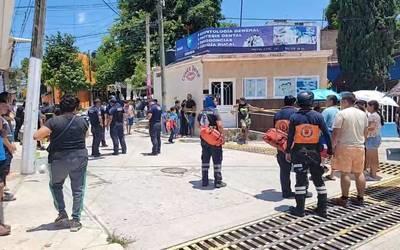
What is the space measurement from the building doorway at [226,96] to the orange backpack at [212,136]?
1027 cm

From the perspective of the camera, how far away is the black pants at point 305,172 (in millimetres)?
6324

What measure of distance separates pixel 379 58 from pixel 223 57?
13.0 m

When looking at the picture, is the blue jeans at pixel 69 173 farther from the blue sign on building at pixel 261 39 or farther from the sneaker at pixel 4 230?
the blue sign on building at pixel 261 39

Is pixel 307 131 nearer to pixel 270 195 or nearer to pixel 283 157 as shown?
pixel 283 157

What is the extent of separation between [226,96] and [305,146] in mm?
12013

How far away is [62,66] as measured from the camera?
129 ft

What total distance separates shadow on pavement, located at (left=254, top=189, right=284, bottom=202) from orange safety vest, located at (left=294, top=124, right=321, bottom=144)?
55.3 inches

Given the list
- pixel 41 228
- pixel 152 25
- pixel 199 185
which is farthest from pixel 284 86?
pixel 152 25

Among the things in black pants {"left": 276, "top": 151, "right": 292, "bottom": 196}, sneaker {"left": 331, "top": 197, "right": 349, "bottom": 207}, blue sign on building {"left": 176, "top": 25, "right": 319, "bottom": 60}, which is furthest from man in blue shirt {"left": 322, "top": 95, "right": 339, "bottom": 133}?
blue sign on building {"left": 176, "top": 25, "right": 319, "bottom": 60}

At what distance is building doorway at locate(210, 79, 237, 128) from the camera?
18.2 meters

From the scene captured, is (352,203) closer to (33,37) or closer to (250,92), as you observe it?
(33,37)

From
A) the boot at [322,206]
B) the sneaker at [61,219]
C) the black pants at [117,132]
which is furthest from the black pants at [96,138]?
the boot at [322,206]

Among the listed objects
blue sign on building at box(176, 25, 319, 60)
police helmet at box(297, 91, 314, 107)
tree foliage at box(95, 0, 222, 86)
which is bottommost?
police helmet at box(297, 91, 314, 107)

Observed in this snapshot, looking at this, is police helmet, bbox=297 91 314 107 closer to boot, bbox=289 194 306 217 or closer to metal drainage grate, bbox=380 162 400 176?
boot, bbox=289 194 306 217
